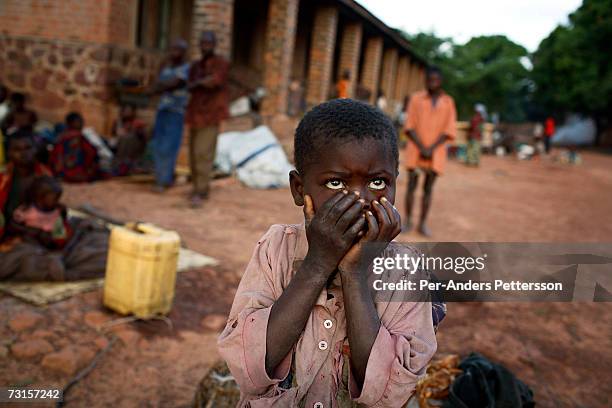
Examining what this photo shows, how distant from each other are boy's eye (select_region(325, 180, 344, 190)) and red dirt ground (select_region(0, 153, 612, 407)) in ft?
5.16

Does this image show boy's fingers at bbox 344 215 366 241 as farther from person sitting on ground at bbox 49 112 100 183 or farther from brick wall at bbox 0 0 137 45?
brick wall at bbox 0 0 137 45

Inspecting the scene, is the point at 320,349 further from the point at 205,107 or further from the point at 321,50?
the point at 321,50

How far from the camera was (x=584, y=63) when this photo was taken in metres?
24.3

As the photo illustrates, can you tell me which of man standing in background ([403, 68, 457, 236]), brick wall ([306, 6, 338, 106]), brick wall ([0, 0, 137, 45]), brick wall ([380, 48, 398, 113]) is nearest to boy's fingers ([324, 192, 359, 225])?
man standing in background ([403, 68, 457, 236])

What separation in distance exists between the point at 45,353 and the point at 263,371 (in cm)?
175

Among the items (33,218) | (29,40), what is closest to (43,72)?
(29,40)

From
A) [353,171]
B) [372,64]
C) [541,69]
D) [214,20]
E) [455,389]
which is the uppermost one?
[541,69]

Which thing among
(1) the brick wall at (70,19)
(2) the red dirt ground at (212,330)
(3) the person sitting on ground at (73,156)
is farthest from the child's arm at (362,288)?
(1) the brick wall at (70,19)

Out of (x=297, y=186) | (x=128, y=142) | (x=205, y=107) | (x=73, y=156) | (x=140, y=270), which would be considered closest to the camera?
(x=297, y=186)

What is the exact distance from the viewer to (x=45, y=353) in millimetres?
2467

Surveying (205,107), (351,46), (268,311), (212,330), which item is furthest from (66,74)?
(268,311)

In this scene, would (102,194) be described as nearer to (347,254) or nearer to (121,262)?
(121,262)

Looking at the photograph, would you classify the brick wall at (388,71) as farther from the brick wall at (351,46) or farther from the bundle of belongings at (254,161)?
the bundle of belongings at (254,161)

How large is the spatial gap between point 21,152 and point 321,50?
8507 millimetres
